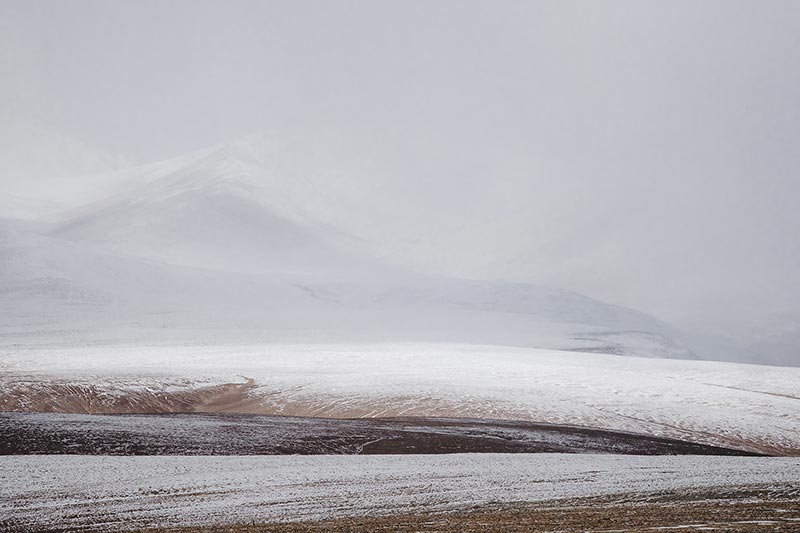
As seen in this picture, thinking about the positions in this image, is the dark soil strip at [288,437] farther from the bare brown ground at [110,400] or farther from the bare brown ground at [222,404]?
the bare brown ground at [110,400]

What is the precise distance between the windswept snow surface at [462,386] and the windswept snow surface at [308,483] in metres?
7.19

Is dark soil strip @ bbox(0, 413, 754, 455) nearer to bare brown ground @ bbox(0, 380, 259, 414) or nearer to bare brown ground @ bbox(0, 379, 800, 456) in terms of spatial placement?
bare brown ground @ bbox(0, 379, 800, 456)

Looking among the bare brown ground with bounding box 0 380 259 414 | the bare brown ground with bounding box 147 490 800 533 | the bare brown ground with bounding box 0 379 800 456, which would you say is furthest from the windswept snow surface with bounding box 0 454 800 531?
the bare brown ground with bounding box 0 380 259 414

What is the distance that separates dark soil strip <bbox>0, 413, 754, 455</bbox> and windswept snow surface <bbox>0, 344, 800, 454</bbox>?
2.69 m

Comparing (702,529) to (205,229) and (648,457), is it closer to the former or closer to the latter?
(648,457)

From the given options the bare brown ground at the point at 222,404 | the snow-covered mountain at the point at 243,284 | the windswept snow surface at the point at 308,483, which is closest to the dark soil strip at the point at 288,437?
the windswept snow surface at the point at 308,483

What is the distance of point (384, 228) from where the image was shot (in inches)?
6284

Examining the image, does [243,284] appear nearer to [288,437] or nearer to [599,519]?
[288,437]

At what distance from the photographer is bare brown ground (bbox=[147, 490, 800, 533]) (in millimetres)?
9703

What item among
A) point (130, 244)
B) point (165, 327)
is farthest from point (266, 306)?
point (130, 244)

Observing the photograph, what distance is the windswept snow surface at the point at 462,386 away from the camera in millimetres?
23516

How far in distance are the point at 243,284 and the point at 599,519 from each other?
78226 mm

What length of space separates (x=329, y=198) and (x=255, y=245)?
50.7m

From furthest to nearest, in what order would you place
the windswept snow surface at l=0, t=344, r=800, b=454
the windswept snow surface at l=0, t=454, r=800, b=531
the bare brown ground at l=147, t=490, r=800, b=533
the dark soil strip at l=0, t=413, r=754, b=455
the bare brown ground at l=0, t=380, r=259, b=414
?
the windswept snow surface at l=0, t=344, r=800, b=454 → the bare brown ground at l=0, t=380, r=259, b=414 → the dark soil strip at l=0, t=413, r=754, b=455 → the windswept snow surface at l=0, t=454, r=800, b=531 → the bare brown ground at l=147, t=490, r=800, b=533
